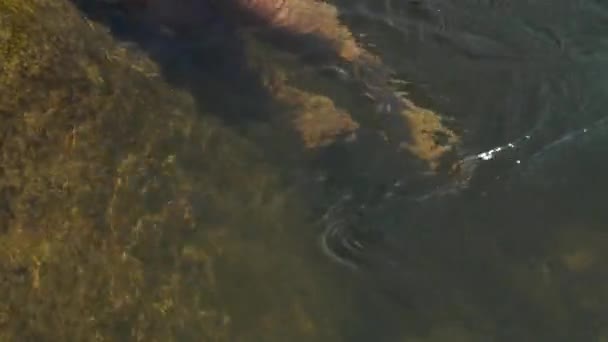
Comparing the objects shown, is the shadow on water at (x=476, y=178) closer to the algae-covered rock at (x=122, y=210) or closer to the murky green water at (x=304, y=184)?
the murky green water at (x=304, y=184)

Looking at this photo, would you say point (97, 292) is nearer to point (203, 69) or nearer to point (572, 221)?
point (203, 69)

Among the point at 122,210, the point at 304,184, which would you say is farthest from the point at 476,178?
the point at 122,210

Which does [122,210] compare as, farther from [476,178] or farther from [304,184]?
[476,178]

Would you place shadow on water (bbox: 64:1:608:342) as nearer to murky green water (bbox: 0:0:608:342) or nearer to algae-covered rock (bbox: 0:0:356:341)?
murky green water (bbox: 0:0:608:342)

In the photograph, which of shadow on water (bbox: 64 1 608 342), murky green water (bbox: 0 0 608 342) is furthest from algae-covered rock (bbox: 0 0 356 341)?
shadow on water (bbox: 64 1 608 342)

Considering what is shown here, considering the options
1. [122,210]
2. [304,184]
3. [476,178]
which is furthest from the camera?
[476,178]

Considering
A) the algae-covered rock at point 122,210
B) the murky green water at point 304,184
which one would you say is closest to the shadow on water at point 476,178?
the murky green water at point 304,184

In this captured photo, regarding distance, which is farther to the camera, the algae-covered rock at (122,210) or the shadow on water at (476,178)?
the shadow on water at (476,178)

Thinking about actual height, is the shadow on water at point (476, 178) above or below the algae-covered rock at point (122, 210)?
above

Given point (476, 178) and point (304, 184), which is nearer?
point (304, 184)
